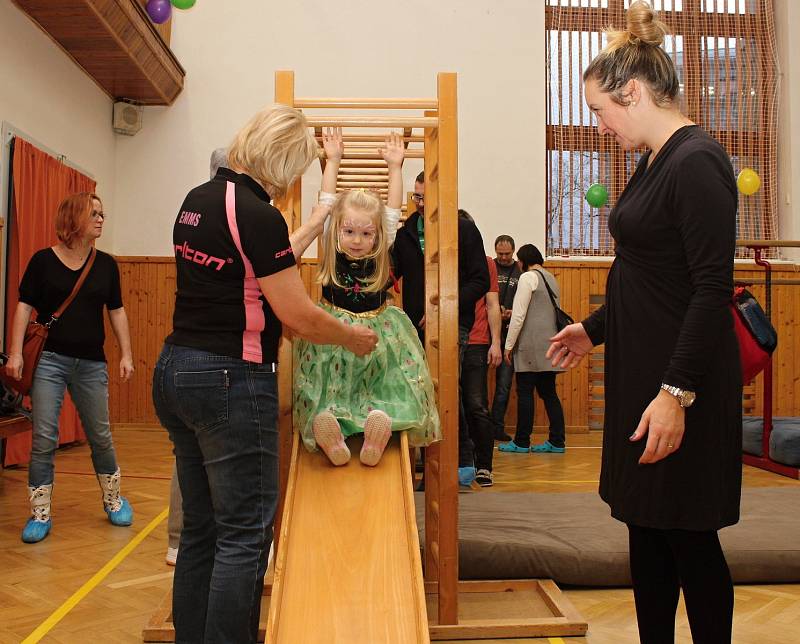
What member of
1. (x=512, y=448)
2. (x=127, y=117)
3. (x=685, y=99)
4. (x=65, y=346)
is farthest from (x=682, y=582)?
(x=685, y=99)

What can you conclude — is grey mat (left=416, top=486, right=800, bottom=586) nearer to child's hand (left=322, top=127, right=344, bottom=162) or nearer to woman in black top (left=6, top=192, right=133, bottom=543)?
child's hand (left=322, top=127, right=344, bottom=162)

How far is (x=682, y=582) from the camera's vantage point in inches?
60.2

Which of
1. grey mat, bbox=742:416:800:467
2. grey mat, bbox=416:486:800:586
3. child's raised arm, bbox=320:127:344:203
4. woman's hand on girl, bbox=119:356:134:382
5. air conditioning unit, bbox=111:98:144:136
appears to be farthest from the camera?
air conditioning unit, bbox=111:98:144:136

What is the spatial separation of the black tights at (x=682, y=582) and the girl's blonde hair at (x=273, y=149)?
108 cm

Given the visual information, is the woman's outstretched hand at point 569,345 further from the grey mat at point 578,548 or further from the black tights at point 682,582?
the grey mat at point 578,548

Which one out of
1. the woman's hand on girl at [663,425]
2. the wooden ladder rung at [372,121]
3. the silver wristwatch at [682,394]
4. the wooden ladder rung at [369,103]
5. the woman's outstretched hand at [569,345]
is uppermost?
the wooden ladder rung at [369,103]

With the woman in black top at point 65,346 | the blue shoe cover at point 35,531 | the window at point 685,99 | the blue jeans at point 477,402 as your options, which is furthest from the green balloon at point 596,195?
the blue shoe cover at point 35,531

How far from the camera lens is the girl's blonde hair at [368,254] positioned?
98.1 inches

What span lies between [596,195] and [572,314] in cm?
116

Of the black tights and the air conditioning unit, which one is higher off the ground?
the air conditioning unit

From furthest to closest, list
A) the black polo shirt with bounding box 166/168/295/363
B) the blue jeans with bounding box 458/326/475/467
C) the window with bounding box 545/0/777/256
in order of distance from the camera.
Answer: the window with bounding box 545/0/777/256 < the blue jeans with bounding box 458/326/475/467 < the black polo shirt with bounding box 166/168/295/363

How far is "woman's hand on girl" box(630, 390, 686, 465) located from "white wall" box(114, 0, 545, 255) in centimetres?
617

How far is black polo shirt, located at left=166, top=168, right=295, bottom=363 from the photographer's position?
1.65 metres

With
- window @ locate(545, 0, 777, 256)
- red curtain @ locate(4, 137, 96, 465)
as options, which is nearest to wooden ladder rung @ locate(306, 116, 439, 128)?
red curtain @ locate(4, 137, 96, 465)
